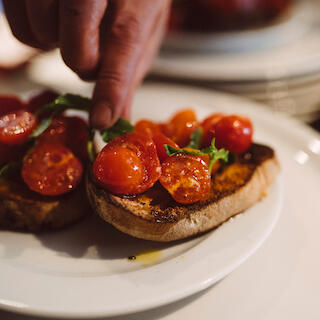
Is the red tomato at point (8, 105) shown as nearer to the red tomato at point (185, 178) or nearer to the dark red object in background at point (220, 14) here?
the red tomato at point (185, 178)

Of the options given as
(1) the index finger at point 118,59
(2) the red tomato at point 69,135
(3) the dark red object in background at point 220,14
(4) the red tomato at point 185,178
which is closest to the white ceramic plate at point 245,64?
(3) the dark red object in background at point 220,14

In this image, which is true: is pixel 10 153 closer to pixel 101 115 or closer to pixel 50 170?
pixel 50 170

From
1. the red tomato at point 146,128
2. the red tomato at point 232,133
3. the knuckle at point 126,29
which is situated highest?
the knuckle at point 126,29

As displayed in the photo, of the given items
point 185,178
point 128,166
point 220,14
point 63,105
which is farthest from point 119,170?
point 220,14

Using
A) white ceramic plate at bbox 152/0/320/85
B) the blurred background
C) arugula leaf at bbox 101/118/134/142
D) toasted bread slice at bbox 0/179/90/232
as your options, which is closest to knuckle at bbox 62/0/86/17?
arugula leaf at bbox 101/118/134/142

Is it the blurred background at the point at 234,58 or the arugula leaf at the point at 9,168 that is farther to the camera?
the blurred background at the point at 234,58

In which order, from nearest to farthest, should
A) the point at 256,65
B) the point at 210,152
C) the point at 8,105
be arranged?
the point at 210,152, the point at 8,105, the point at 256,65

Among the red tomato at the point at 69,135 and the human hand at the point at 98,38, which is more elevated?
the human hand at the point at 98,38

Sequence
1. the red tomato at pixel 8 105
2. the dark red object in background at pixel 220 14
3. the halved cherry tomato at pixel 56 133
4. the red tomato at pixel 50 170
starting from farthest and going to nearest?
the dark red object in background at pixel 220 14 → the red tomato at pixel 8 105 → the halved cherry tomato at pixel 56 133 → the red tomato at pixel 50 170

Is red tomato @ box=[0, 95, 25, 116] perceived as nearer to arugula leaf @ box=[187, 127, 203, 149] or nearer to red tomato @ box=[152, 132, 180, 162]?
red tomato @ box=[152, 132, 180, 162]
